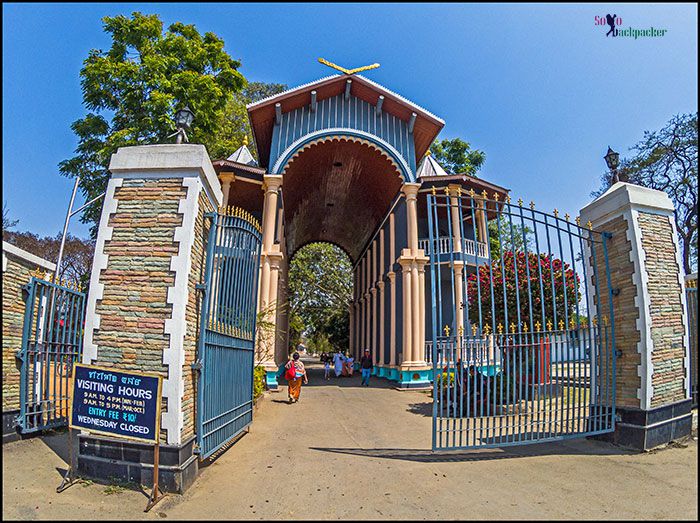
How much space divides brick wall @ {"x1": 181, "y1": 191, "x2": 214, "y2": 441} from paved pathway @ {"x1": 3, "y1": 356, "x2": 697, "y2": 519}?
831 mm

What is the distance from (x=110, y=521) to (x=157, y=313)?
7.15 ft

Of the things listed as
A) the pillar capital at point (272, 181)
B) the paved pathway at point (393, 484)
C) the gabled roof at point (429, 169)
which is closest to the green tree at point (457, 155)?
the gabled roof at point (429, 169)

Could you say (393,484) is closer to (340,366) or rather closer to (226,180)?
(226,180)

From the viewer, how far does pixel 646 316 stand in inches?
267

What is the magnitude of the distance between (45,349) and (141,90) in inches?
415

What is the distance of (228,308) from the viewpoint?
Result: 689cm

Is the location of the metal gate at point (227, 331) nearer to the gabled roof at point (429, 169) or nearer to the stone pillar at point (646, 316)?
the stone pillar at point (646, 316)

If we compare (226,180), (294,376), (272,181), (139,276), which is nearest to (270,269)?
(272,181)

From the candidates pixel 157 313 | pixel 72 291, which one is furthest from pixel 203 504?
pixel 72 291

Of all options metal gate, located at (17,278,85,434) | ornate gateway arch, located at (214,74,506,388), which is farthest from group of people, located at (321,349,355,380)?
metal gate, located at (17,278,85,434)

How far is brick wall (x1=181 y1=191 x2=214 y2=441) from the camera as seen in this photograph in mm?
5477

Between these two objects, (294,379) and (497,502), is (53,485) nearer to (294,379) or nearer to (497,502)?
(497,502)

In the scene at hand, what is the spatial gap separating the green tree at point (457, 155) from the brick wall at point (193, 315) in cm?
2622

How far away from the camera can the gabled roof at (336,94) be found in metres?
15.9
